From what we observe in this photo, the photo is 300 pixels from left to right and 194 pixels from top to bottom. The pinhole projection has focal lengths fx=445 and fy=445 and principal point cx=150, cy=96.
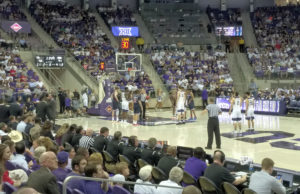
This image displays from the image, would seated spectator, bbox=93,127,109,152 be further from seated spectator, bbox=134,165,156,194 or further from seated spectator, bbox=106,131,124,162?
seated spectator, bbox=134,165,156,194

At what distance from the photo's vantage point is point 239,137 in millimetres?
16422

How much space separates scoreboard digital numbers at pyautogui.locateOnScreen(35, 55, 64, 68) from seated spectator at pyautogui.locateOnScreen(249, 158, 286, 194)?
20.4m

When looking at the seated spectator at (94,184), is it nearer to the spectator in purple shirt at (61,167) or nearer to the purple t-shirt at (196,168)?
the spectator in purple shirt at (61,167)

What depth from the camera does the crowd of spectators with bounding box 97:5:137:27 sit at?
3578 cm

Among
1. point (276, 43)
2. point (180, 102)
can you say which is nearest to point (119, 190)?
point (180, 102)

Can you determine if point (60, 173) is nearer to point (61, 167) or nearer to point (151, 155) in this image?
point (61, 167)

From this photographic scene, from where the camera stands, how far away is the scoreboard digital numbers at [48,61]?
83.1 feet

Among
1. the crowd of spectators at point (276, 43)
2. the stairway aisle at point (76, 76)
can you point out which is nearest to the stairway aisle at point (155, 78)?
→ the stairway aisle at point (76, 76)

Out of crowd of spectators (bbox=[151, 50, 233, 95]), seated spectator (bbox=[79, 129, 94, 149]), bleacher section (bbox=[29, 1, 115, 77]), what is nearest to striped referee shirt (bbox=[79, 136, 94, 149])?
seated spectator (bbox=[79, 129, 94, 149])

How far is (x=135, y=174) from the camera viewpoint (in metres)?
8.92

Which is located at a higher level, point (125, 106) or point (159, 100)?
point (159, 100)

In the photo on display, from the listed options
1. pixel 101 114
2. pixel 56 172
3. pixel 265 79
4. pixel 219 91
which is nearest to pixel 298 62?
pixel 265 79

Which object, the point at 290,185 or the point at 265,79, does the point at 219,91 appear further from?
the point at 290,185

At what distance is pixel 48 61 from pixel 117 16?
12.2 m
